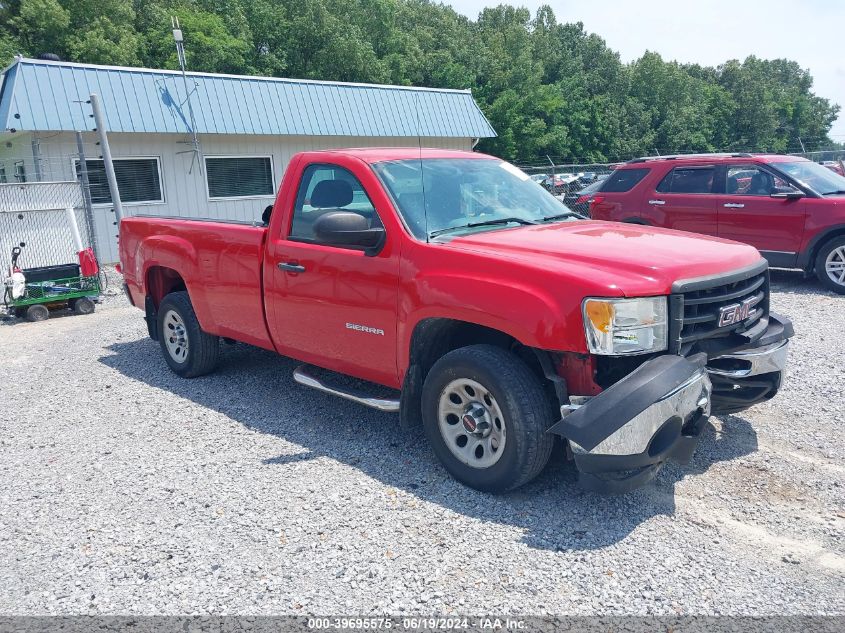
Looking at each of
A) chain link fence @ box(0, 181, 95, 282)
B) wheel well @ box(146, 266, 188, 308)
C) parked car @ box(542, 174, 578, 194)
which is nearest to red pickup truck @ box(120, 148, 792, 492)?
wheel well @ box(146, 266, 188, 308)

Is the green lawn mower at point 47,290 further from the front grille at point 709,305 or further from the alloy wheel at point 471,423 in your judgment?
the front grille at point 709,305

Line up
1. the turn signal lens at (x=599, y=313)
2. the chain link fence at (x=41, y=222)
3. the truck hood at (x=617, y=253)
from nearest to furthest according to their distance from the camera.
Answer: the turn signal lens at (x=599, y=313) < the truck hood at (x=617, y=253) < the chain link fence at (x=41, y=222)

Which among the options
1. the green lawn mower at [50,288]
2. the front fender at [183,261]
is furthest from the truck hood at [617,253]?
the green lawn mower at [50,288]

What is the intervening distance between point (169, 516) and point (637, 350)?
2711 mm

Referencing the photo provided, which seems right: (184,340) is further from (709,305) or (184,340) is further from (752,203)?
(752,203)

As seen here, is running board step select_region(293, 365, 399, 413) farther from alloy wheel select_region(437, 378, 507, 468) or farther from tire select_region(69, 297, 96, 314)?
tire select_region(69, 297, 96, 314)

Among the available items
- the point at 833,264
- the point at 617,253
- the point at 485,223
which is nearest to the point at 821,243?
the point at 833,264

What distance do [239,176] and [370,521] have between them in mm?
15228

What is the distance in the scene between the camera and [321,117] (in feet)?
60.2

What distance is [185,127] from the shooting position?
52.5 feet

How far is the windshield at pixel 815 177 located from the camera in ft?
32.8

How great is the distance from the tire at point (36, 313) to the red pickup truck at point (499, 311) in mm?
6018

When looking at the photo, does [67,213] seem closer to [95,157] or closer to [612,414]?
[95,157]

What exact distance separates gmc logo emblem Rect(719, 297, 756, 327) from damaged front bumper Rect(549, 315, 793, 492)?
0.81 feet
